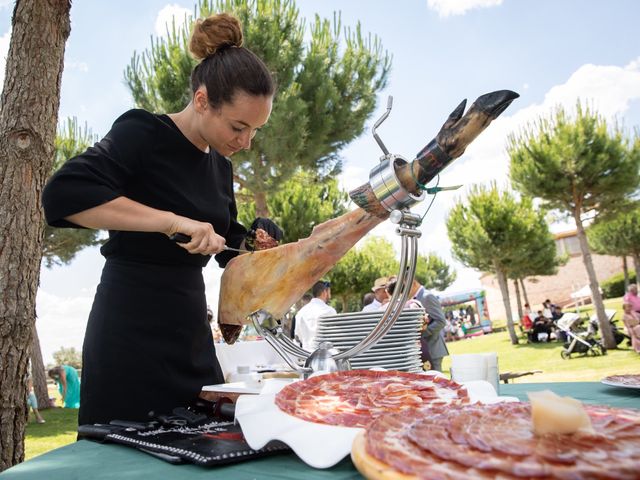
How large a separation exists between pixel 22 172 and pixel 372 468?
335cm

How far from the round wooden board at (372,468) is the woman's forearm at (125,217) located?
0.91m

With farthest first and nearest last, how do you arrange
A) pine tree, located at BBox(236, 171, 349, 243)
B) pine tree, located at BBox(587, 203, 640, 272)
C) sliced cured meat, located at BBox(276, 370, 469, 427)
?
pine tree, located at BBox(587, 203, 640, 272), pine tree, located at BBox(236, 171, 349, 243), sliced cured meat, located at BBox(276, 370, 469, 427)

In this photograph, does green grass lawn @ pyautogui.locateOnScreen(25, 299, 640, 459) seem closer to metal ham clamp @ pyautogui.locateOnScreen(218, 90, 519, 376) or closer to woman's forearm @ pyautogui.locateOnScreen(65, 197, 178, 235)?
metal ham clamp @ pyautogui.locateOnScreen(218, 90, 519, 376)

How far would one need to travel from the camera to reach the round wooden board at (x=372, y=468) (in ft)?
2.07

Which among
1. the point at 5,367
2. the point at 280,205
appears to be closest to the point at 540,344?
the point at 280,205

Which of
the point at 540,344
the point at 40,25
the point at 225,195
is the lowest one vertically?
the point at 540,344

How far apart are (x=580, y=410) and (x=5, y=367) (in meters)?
3.26

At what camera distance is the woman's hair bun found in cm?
193

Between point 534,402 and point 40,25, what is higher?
point 40,25

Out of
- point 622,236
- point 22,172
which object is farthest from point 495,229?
point 22,172

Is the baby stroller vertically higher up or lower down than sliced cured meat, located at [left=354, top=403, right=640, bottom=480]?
lower down

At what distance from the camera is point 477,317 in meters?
37.3

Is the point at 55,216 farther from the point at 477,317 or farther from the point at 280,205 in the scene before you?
the point at 477,317

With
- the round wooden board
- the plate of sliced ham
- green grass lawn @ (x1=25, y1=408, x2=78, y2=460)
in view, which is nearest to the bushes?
green grass lawn @ (x1=25, y1=408, x2=78, y2=460)
